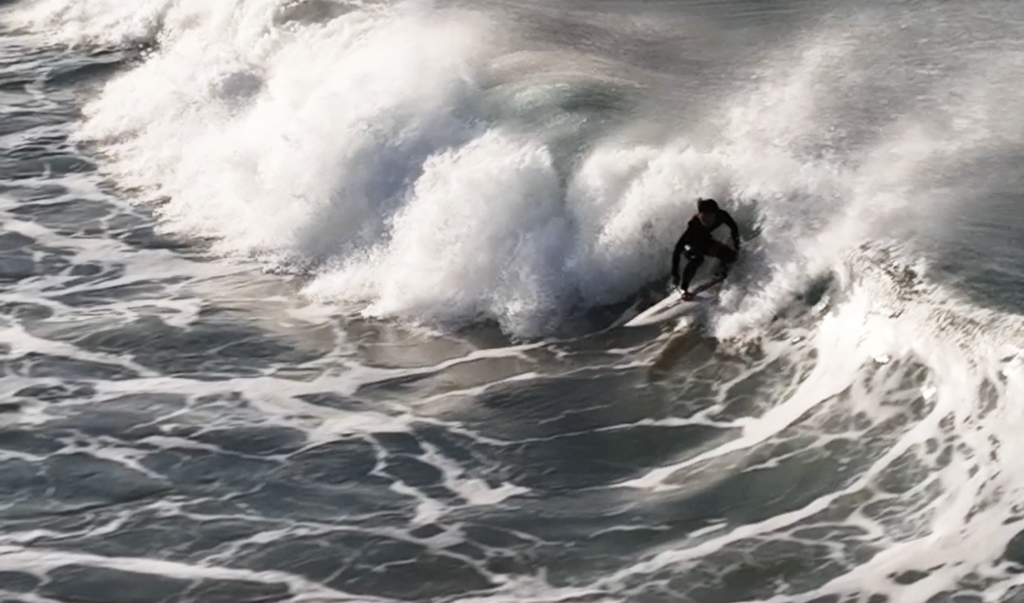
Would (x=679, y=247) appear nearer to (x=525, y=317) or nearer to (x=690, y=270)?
(x=690, y=270)

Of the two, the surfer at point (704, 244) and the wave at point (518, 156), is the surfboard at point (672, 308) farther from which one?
the wave at point (518, 156)

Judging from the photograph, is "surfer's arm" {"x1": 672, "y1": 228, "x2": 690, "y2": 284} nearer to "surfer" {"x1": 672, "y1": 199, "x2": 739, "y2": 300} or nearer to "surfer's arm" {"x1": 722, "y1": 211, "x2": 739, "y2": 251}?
"surfer" {"x1": 672, "y1": 199, "x2": 739, "y2": 300}

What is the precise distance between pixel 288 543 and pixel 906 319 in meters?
5.18

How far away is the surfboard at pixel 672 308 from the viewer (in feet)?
49.3

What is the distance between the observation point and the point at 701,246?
15.0 metres

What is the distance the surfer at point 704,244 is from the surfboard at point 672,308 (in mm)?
58

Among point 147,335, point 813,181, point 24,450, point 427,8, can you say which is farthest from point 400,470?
point 427,8

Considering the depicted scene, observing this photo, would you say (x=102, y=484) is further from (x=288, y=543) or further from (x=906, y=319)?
(x=906, y=319)

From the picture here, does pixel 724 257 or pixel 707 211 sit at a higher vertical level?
pixel 707 211

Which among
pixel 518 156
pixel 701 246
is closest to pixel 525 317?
pixel 701 246

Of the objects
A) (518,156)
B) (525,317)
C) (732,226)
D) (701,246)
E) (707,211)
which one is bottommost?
(525,317)

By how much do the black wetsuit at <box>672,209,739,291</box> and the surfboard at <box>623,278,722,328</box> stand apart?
119mm

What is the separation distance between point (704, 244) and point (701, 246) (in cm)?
3

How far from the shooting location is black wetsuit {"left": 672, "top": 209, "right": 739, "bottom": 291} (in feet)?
49.2
